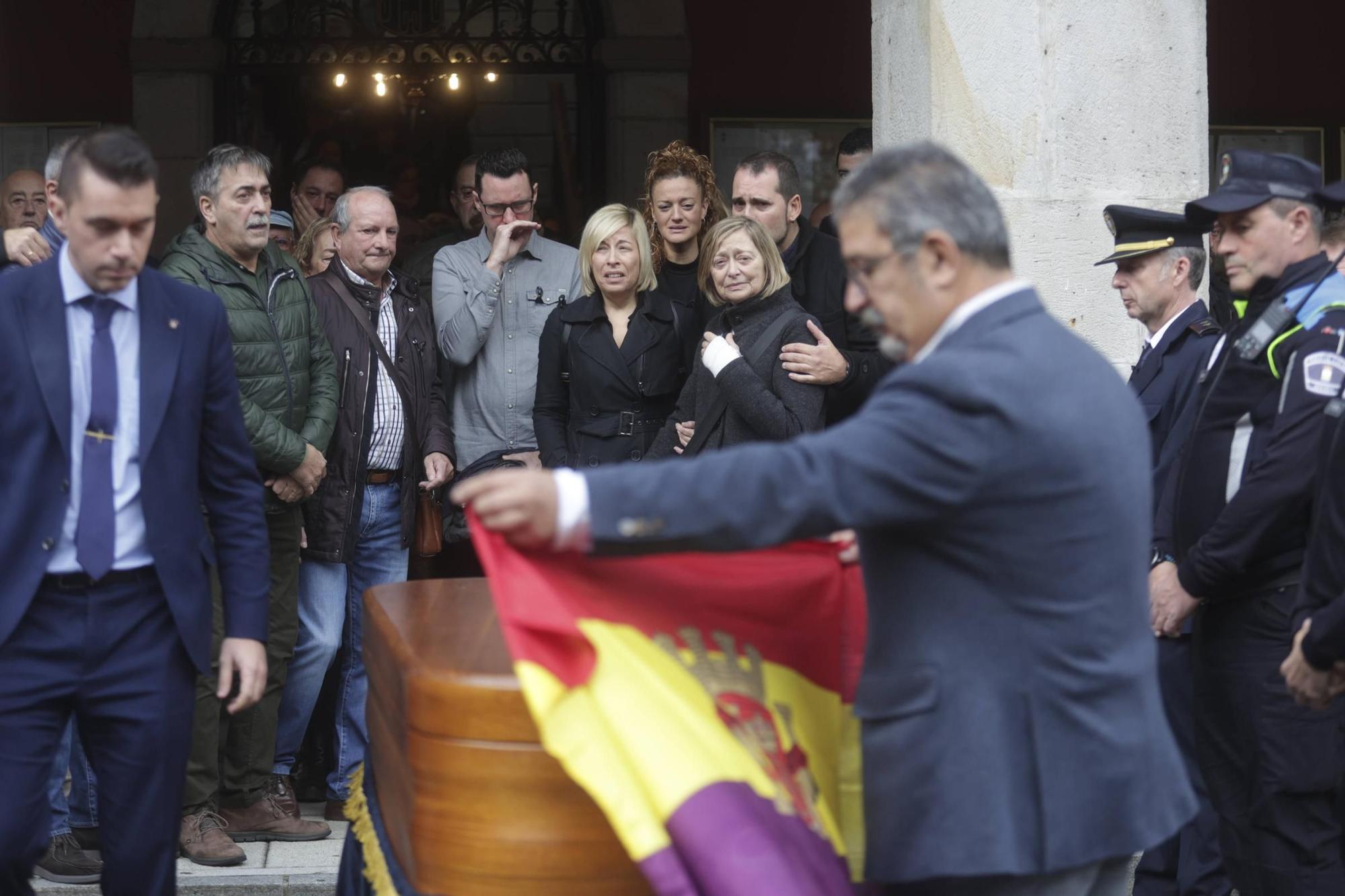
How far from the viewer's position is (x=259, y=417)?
17.1 ft

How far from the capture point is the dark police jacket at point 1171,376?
4.98 m

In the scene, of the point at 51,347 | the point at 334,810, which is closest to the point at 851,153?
the point at 334,810

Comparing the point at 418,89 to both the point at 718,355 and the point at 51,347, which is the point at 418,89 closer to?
the point at 718,355

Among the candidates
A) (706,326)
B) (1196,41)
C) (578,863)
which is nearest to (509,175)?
(706,326)

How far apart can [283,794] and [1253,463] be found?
3.29 meters

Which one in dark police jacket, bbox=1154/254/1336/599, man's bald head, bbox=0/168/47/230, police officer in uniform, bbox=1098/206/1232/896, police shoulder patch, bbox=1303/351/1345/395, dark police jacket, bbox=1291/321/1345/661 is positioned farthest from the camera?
man's bald head, bbox=0/168/47/230

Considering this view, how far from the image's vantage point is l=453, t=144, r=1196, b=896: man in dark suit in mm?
2389

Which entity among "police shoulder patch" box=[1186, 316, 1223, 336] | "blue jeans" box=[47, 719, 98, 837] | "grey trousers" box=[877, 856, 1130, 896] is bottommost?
"blue jeans" box=[47, 719, 98, 837]

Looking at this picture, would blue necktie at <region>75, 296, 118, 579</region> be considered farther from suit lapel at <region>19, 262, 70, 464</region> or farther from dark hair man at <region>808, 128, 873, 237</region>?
dark hair man at <region>808, 128, 873, 237</region>

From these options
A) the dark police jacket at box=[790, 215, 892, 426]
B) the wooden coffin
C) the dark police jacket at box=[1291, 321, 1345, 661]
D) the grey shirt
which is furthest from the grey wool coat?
the wooden coffin

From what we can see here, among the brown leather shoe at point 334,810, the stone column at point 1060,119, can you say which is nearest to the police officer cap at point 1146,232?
the stone column at point 1060,119

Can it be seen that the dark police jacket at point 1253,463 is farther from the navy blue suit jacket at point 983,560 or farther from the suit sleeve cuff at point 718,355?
the navy blue suit jacket at point 983,560

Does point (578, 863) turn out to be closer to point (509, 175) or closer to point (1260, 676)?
point (1260, 676)

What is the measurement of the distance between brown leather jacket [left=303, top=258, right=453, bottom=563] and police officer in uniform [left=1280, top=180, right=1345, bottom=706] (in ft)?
9.90
